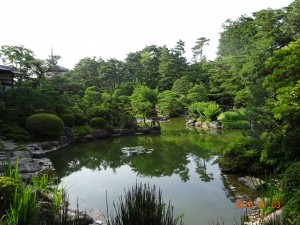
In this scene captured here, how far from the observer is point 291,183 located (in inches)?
177

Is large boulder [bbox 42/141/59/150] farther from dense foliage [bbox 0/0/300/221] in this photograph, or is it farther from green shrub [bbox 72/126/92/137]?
green shrub [bbox 72/126/92/137]

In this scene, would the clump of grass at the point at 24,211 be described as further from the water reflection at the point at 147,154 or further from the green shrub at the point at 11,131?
the green shrub at the point at 11,131

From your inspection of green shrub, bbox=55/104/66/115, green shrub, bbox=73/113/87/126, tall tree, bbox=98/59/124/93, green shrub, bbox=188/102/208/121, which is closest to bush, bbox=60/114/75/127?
green shrub, bbox=55/104/66/115

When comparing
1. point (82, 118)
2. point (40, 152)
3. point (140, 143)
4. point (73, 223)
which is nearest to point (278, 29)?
point (140, 143)

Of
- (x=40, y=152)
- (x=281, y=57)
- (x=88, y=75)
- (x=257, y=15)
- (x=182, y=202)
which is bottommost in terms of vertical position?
(x=182, y=202)

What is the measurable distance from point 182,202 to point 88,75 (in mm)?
35290

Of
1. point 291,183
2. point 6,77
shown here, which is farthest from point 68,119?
point 291,183

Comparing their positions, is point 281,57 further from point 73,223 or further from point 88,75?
point 88,75

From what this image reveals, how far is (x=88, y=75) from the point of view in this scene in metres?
39.6

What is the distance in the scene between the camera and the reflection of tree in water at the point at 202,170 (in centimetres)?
834

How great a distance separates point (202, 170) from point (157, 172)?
1521 mm

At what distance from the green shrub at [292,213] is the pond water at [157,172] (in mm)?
752

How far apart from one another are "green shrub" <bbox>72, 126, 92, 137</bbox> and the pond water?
0.93 metres

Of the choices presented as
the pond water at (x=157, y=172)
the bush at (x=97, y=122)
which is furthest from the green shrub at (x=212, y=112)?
the bush at (x=97, y=122)
